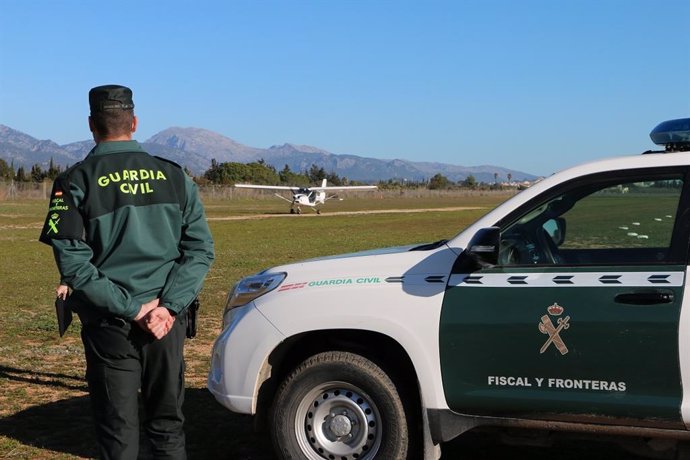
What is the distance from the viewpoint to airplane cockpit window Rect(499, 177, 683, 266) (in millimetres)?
4246

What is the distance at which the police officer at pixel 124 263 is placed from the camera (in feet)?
11.1

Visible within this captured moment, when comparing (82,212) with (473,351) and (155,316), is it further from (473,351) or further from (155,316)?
(473,351)

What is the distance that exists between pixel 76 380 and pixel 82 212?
4.56m

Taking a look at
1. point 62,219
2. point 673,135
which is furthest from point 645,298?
point 62,219

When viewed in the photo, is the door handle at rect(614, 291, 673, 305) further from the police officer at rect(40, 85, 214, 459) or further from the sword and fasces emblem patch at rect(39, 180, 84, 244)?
the sword and fasces emblem patch at rect(39, 180, 84, 244)

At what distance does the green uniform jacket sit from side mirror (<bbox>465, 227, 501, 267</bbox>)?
53.9 inches

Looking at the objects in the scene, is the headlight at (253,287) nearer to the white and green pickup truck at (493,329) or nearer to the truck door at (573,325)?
the white and green pickup truck at (493,329)

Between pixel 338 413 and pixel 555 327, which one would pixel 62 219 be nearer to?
pixel 338 413

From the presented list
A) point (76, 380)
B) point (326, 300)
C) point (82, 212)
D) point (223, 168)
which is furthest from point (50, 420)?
point (223, 168)

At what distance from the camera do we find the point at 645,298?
3912 mm

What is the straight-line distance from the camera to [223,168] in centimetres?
12875

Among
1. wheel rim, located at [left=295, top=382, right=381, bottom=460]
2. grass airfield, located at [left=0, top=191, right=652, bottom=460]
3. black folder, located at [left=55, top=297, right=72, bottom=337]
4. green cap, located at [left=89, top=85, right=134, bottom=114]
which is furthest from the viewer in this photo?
grass airfield, located at [left=0, top=191, right=652, bottom=460]

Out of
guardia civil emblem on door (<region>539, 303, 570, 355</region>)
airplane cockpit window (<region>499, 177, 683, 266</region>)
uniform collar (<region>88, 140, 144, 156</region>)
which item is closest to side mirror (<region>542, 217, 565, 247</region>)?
airplane cockpit window (<region>499, 177, 683, 266</region>)

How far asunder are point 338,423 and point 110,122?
2.14 meters
